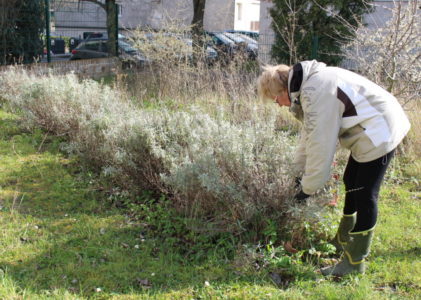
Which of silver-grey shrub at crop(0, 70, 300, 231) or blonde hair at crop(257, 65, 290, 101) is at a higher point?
blonde hair at crop(257, 65, 290, 101)

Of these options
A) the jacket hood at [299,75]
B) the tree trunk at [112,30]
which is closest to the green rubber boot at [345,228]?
the jacket hood at [299,75]

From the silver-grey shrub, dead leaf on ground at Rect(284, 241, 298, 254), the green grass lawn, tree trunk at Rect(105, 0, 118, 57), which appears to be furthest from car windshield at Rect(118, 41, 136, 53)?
dead leaf on ground at Rect(284, 241, 298, 254)

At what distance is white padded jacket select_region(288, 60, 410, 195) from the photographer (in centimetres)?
266

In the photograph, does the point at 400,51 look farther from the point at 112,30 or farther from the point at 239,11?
the point at 239,11

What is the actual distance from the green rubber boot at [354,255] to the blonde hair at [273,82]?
113cm

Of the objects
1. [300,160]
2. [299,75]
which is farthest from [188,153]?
[299,75]

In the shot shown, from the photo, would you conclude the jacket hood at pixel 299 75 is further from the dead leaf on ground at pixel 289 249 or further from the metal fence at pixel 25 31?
the metal fence at pixel 25 31

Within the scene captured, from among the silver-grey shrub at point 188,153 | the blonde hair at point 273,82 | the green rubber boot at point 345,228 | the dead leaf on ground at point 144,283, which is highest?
the blonde hair at point 273,82

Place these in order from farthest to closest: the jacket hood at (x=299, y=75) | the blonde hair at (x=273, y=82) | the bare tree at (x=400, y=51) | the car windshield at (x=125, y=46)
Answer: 1. the car windshield at (x=125, y=46)
2. the bare tree at (x=400, y=51)
3. the blonde hair at (x=273, y=82)
4. the jacket hood at (x=299, y=75)

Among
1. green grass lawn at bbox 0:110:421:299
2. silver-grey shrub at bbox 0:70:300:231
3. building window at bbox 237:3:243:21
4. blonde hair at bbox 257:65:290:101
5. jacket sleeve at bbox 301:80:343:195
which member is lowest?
green grass lawn at bbox 0:110:421:299

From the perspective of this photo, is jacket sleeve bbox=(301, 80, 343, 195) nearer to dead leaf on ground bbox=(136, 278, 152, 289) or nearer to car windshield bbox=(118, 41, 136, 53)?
dead leaf on ground bbox=(136, 278, 152, 289)

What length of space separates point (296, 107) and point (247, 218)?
3.00 feet

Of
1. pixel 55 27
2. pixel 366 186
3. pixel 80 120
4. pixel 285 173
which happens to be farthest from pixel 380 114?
pixel 55 27

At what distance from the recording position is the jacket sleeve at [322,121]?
2645 millimetres
